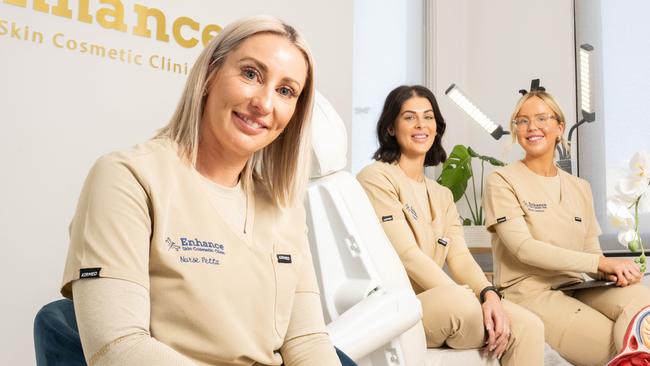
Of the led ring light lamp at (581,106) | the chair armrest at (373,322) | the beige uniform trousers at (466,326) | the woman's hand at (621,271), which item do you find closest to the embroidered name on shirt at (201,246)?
the chair armrest at (373,322)

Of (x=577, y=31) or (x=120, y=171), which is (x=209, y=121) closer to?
(x=120, y=171)

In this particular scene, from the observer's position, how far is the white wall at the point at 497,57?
3.62m

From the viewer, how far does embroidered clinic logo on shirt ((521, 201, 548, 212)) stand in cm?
251

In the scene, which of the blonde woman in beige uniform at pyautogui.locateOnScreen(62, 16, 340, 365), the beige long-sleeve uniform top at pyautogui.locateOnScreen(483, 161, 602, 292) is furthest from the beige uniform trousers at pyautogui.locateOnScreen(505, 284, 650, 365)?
the blonde woman in beige uniform at pyautogui.locateOnScreen(62, 16, 340, 365)

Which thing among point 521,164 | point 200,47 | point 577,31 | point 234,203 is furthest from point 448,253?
point 577,31

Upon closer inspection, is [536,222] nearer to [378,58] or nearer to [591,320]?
[591,320]

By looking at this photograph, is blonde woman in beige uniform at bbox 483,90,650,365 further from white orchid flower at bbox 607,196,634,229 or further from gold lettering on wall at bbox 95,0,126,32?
gold lettering on wall at bbox 95,0,126,32

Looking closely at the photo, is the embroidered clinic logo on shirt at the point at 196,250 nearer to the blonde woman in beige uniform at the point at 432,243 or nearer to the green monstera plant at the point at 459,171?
the blonde woman in beige uniform at the point at 432,243

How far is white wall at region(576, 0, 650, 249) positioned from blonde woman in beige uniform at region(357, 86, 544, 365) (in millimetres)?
1127

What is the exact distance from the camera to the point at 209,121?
1173 mm

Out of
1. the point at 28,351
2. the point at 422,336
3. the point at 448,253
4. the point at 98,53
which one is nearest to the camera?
the point at 422,336

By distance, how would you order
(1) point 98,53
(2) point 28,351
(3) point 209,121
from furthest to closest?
1. (1) point 98,53
2. (2) point 28,351
3. (3) point 209,121

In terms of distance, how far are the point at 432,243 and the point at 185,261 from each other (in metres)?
1.47

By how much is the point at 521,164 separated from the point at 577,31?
133 cm
